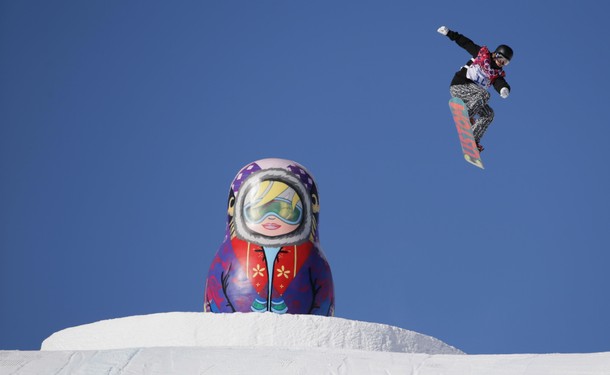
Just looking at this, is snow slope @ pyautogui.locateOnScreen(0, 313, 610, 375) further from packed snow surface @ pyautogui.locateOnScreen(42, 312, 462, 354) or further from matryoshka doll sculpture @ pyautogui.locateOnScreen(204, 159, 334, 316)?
matryoshka doll sculpture @ pyautogui.locateOnScreen(204, 159, 334, 316)

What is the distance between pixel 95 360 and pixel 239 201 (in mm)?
4775

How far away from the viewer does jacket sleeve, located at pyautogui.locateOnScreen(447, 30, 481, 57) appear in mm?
12133

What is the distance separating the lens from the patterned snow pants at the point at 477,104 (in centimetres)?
1222

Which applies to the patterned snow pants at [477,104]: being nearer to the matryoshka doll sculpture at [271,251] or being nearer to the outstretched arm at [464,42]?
the outstretched arm at [464,42]

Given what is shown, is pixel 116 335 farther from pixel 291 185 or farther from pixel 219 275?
pixel 291 185

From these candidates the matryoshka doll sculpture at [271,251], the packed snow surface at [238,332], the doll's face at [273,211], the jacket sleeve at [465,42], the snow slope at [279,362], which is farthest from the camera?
the jacket sleeve at [465,42]

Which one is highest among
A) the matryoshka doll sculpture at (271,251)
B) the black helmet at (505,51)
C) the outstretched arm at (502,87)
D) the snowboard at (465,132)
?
the black helmet at (505,51)

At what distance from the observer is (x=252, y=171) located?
11.8 meters

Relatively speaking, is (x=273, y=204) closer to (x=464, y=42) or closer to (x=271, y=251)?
(x=271, y=251)

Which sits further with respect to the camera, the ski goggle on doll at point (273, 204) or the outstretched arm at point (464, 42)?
the outstretched arm at point (464, 42)

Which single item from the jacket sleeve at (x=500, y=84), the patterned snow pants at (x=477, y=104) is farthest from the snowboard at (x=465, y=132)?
the jacket sleeve at (x=500, y=84)

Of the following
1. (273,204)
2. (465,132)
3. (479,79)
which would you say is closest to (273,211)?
(273,204)

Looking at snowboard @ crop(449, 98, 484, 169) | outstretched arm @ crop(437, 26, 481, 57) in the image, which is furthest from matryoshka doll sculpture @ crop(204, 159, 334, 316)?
outstretched arm @ crop(437, 26, 481, 57)

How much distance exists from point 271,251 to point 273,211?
411 millimetres
